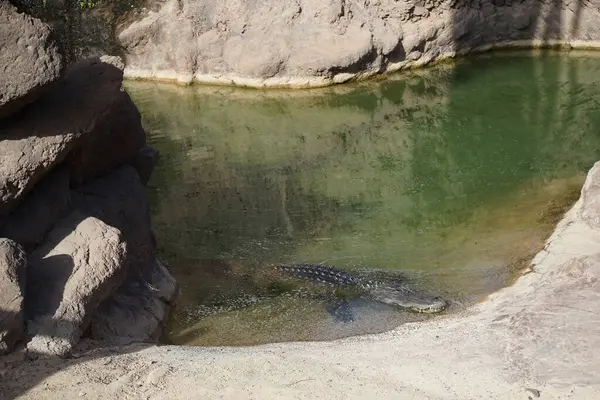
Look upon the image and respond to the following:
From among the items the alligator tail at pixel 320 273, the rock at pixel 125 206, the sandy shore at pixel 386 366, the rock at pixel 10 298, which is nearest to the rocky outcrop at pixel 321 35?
the alligator tail at pixel 320 273

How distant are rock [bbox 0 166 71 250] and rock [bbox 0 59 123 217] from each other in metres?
0.12

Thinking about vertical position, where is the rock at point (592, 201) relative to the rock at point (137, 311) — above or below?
above

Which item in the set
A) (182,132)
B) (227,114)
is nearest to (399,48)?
(227,114)

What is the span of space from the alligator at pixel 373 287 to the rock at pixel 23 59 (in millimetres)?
2965

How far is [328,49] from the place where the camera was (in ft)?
46.3

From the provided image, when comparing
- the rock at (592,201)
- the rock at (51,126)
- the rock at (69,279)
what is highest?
the rock at (51,126)

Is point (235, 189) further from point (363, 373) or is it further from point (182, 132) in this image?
point (363, 373)

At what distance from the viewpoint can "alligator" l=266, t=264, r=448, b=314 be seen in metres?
6.70

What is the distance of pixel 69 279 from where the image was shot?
18.0ft

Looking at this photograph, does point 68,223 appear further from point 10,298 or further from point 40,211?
point 10,298

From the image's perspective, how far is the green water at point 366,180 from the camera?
23.6 ft

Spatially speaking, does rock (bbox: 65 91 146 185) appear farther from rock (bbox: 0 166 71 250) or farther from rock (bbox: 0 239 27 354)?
rock (bbox: 0 239 27 354)

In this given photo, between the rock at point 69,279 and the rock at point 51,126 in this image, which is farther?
the rock at point 51,126

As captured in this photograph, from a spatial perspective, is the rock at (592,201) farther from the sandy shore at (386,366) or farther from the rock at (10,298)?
the rock at (10,298)
